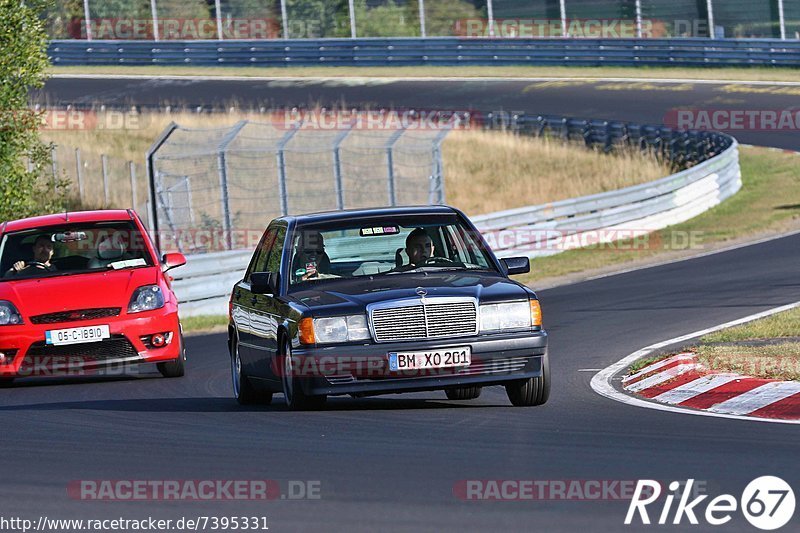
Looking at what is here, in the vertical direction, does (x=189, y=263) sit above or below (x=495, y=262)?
below

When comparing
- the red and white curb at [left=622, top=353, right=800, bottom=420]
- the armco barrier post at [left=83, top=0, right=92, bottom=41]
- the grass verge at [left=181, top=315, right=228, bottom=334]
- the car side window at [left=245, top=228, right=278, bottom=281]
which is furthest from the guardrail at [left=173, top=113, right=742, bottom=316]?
the armco barrier post at [left=83, top=0, right=92, bottom=41]

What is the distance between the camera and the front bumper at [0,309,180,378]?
44.3 ft

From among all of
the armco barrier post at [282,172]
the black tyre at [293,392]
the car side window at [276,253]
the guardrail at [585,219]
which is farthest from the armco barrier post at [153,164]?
the black tyre at [293,392]

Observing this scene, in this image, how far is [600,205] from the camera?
26109 millimetres

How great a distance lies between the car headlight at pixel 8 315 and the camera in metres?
13.6

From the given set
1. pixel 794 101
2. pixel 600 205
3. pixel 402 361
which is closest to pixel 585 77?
pixel 794 101

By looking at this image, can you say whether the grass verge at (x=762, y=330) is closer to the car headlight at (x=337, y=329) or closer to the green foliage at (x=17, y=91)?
the car headlight at (x=337, y=329)

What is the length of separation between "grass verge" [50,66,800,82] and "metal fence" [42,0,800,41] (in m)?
1.06

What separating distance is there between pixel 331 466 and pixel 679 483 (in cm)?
188

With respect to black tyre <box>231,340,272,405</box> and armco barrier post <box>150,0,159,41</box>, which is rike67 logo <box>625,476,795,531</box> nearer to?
black tyre <box>231,340,272,405</box>

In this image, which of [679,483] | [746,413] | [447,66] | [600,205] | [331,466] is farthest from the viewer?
[447,66]

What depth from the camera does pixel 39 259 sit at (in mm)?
14461

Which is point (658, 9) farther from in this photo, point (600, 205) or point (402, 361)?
point (402, 361)

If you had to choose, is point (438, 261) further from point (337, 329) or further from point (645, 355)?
point (645, 355)
